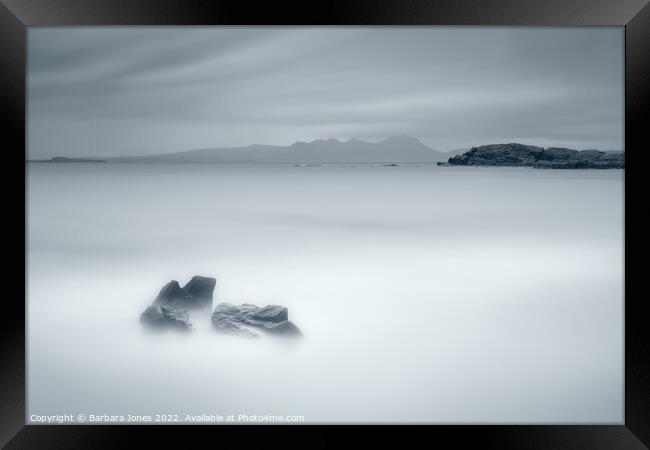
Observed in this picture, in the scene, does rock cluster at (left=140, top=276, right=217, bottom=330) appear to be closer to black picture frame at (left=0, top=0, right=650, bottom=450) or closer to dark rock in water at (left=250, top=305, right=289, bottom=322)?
dark rock in water at (left=250, top=305, right=289, bottom=322)

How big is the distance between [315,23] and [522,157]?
2.68 ft

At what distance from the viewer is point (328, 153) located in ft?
5.57

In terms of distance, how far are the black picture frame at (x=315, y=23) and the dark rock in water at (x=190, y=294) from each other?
350mm

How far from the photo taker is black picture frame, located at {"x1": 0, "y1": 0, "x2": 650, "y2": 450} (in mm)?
1269

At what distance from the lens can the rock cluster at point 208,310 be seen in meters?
1.51

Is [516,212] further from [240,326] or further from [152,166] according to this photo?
[152,166]

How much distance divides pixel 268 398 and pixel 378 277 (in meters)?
0.53

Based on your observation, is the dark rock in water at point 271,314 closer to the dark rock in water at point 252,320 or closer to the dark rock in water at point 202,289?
the dark rock in water at point 252,320

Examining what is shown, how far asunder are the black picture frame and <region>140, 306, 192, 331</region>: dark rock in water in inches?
11.4

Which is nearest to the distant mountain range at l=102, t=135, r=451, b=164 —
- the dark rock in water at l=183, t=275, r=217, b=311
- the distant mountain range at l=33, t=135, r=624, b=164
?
the distant mountain range at l=33, t=135, r=624, b=164

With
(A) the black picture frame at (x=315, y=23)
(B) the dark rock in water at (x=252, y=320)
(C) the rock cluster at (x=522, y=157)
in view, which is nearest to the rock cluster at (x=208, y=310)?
(B) the dark rock in water at (x=252, y=320)

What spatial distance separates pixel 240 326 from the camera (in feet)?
5.02

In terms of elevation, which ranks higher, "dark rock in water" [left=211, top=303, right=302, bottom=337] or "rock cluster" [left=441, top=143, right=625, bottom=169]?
"rock cluster" [left=441, top=143, right=625, bottom=169]

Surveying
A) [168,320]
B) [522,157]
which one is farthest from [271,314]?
[522,157]
